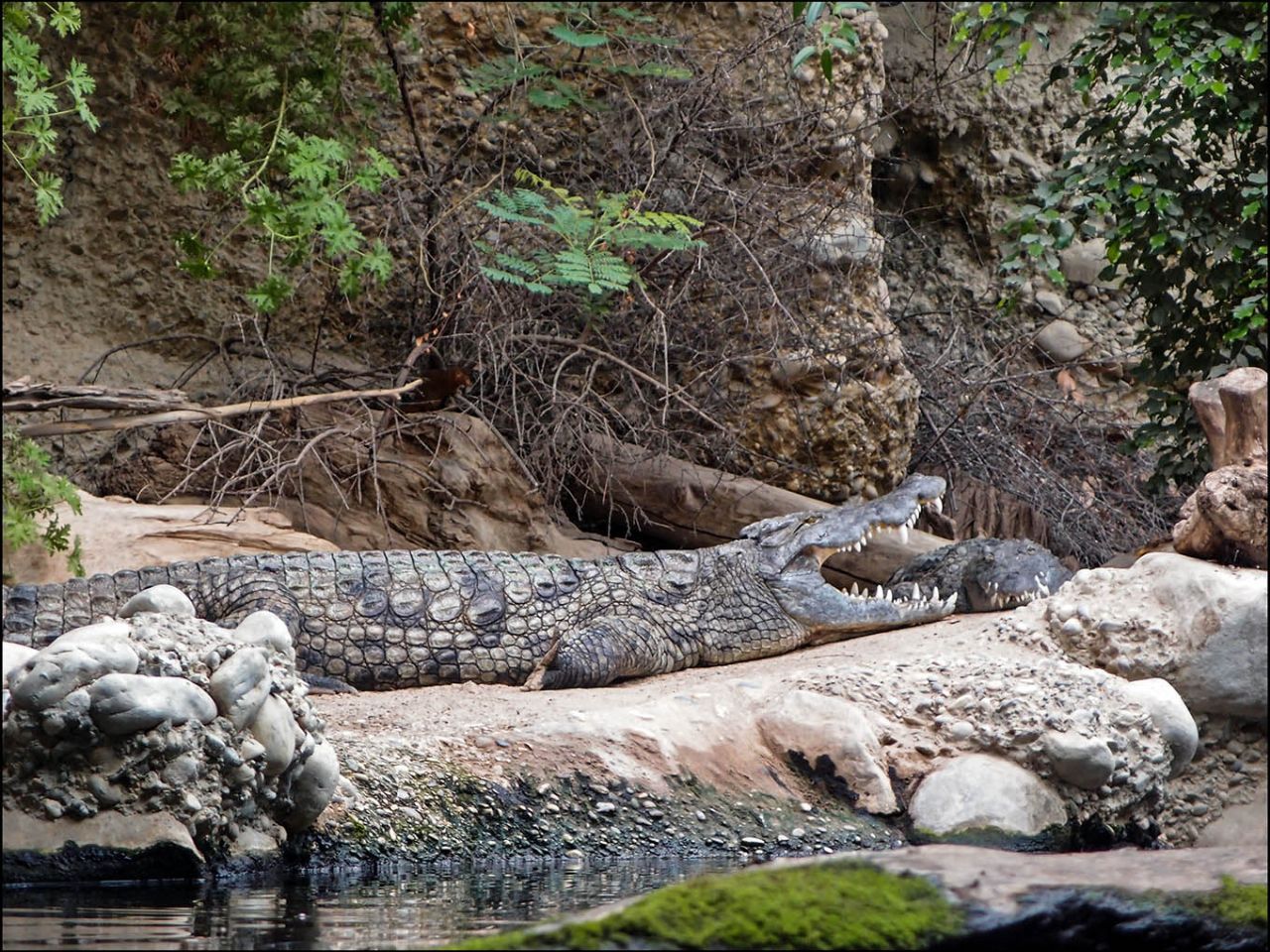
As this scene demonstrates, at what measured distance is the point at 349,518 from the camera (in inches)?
288

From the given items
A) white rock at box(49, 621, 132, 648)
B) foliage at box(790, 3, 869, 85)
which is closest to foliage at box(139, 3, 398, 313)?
foliage at box(790, 3, 869, 85)

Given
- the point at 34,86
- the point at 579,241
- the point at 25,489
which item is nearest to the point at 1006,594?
the point at 579,241

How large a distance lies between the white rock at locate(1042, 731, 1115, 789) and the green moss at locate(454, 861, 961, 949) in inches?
87.4

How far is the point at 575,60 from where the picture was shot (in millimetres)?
8219

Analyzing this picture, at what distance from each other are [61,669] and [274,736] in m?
0.58

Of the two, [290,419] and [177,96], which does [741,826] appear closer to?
[290,419]

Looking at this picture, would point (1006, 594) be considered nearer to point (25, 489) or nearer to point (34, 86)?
point (25, 489)

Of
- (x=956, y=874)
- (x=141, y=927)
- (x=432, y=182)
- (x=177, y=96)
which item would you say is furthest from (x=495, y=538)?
(x=956, y=874)

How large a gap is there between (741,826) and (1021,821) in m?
0.86

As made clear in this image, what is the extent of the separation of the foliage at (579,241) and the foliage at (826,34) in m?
1.05

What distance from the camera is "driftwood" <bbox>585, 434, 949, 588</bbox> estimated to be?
24.9ft

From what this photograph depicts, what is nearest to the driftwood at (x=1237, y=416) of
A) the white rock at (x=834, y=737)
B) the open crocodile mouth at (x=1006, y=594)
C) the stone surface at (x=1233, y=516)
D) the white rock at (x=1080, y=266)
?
the stone surface at (x=1233, y=516)

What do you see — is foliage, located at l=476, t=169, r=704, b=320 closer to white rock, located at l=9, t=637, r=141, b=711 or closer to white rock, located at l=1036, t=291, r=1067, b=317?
white rock, located at l=9, t=637, r=141, b=711

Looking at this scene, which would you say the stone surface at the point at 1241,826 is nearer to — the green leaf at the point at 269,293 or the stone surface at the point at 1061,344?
the green leaf at the point at 269,293
